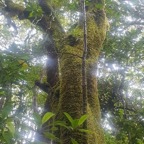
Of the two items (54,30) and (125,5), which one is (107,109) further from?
(125,5)

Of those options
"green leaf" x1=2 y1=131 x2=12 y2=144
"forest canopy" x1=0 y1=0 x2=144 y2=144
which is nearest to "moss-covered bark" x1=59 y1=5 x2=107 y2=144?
"forest canopy" x1=0 y1=0 x2=144 y2=144

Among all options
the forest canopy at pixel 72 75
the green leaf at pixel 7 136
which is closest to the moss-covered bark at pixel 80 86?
the forest canopy at pixel 72 75

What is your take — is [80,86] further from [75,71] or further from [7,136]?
[7,136]

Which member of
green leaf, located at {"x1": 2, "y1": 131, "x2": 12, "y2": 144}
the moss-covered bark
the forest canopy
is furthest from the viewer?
the moss-covered bark

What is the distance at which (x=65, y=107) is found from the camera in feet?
11.4

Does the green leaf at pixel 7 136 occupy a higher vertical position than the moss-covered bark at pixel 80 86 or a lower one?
lower

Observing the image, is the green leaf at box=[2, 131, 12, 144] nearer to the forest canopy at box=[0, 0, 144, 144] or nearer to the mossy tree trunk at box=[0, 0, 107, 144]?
the forest canopy at box=[0, 0, 144, 144]

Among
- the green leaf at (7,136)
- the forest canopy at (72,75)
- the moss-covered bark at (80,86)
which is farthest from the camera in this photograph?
the moss-covered bark at (80,86)

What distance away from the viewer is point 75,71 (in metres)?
4.00

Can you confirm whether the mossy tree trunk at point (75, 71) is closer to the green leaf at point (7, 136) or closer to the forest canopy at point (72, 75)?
the forest canopy at point (72, 75)

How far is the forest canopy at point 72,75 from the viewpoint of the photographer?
197 centimetres

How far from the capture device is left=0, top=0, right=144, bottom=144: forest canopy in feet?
6.48

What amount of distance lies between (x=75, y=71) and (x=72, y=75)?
109 mm

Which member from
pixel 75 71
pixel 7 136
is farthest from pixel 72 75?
pixel 7 136
